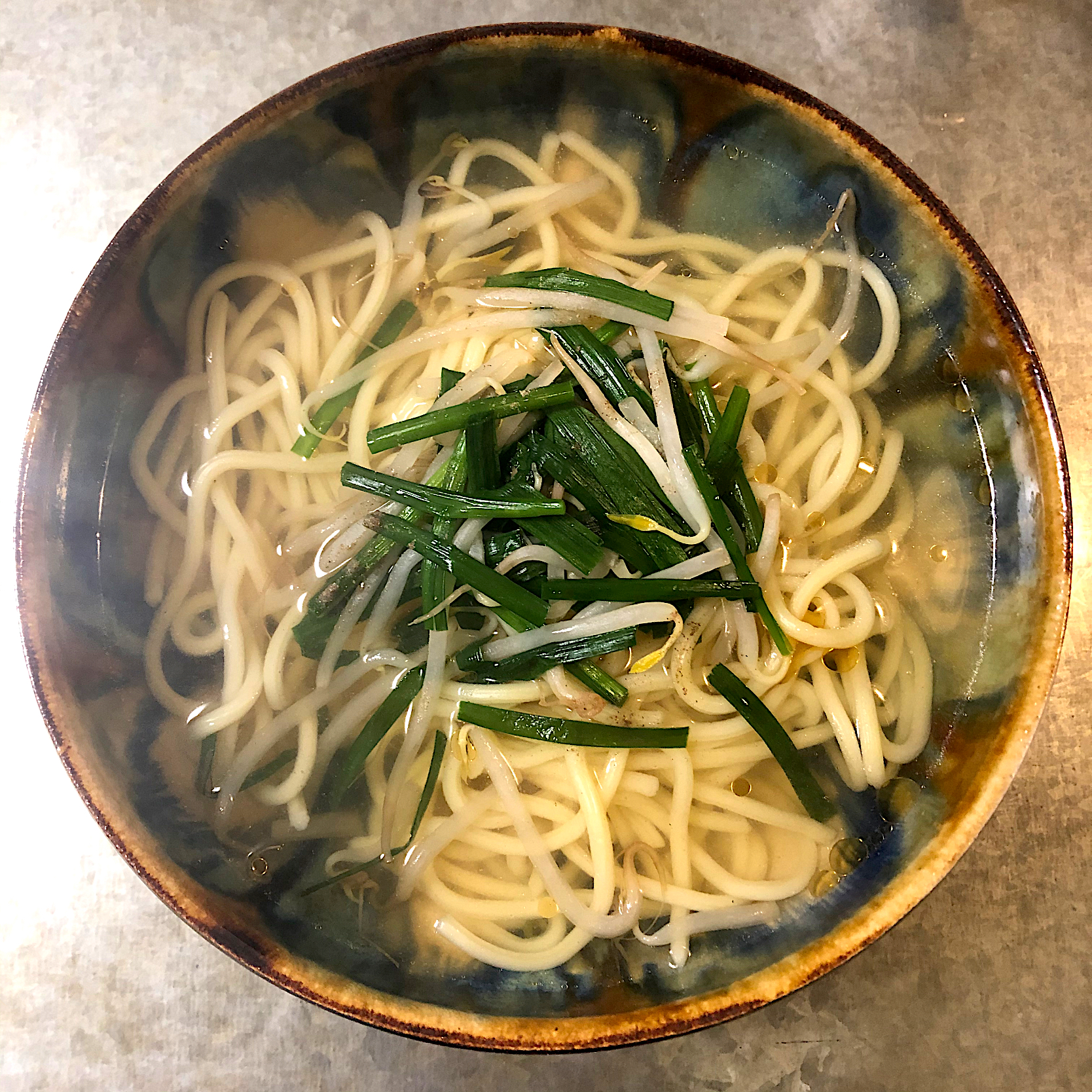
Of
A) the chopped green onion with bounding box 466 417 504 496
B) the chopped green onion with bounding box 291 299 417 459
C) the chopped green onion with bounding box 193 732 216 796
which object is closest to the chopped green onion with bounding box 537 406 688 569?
the chopped green onion with bounding box 466 417 504 496

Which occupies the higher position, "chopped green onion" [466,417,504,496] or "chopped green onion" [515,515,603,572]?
"chopped green onion" [466,417,504,496]

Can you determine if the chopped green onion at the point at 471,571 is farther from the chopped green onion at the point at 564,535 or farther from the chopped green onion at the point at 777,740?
the chopped green onion at the point at 777,740

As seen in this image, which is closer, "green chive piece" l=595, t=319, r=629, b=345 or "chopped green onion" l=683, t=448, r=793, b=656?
"chopped green onion" l=683, t=448, r=793, b=656

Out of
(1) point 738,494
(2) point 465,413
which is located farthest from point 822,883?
(2) point 465,413

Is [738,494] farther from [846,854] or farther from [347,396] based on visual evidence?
[347,396]

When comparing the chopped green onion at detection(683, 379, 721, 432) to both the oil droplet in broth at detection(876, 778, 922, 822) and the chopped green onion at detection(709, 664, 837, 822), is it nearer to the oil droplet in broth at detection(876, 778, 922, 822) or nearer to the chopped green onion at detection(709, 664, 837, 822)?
the chopped green onion at detection(709, 664, 837, 822)

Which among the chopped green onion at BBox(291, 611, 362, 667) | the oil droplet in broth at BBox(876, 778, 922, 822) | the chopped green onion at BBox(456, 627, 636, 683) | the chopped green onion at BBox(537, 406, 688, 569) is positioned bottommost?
the oil droplet in broth at BBox(876, 778, 922, 822)
